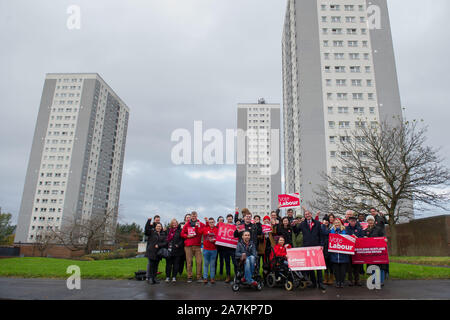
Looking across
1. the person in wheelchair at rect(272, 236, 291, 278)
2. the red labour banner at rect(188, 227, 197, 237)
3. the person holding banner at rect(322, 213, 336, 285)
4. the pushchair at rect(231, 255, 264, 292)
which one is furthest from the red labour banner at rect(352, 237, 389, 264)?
the red labour banner at rect(188, 227, 197, 237)

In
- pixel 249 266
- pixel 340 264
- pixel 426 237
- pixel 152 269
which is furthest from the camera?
pixel 426 237

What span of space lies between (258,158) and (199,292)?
381ft

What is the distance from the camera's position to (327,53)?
56250mm

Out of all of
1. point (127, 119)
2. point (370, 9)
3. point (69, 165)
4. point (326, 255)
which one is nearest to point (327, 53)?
point (370, 9)

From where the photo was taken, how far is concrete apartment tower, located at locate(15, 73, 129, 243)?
269 feet

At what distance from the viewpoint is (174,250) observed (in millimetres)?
10477

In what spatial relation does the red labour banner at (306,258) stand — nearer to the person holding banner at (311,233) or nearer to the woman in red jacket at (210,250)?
the person holding banner at (311,233)

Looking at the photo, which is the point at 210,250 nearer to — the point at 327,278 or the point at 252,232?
the point at 252,232

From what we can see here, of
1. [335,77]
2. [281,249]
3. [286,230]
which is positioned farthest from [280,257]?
[335,77]

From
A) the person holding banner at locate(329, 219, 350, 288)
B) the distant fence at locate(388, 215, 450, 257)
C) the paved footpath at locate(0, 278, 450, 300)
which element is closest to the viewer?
the paved footpath at locate(0, 278, 450, 300)

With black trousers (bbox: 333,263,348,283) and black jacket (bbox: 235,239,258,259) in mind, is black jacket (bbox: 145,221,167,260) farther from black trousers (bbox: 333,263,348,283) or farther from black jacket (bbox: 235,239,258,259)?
black trousers (bbox: 333,263,348,283)

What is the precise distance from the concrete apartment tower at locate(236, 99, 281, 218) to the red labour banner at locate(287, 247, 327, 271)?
10537cm
